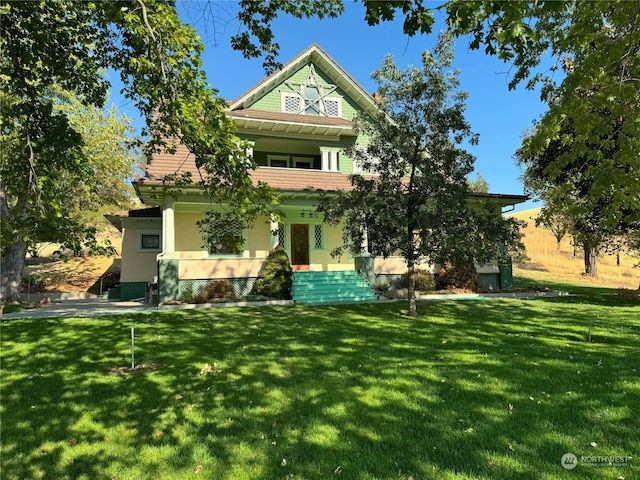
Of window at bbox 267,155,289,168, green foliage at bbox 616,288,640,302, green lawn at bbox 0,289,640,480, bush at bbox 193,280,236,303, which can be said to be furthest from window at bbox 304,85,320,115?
green foliage at bbox 616,288,640,302

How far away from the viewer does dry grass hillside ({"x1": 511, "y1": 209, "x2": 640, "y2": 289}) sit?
2774 cm

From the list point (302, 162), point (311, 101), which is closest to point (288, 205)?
point (302, 162)

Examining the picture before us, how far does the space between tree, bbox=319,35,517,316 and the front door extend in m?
6.94

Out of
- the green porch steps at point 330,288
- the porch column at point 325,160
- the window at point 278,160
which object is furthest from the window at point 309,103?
the green porch steps at point 330,288

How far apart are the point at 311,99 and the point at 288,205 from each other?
18.8ft

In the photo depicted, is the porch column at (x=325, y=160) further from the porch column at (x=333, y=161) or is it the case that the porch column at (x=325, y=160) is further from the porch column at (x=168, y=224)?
the porch column at (x=168, y=224)

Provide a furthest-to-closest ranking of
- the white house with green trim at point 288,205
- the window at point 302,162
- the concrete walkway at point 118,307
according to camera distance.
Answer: the window at point 302,162 < the white house with green trim at point 288,205 < the concrete walkway at point 118,307

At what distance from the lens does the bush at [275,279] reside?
44.1 ft

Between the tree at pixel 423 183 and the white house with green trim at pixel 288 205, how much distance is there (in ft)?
16.1

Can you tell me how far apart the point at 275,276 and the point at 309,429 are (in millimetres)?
10157

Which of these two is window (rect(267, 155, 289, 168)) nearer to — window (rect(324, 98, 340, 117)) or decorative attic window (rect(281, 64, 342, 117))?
decorative attic window (rect(281, 64, 342, 117))

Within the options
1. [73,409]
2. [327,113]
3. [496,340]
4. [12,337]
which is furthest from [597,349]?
[327,113]

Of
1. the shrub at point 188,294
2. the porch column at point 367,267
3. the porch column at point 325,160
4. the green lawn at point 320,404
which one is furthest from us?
the porch column at point 325,160

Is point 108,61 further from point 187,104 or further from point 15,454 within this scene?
point 15,454
